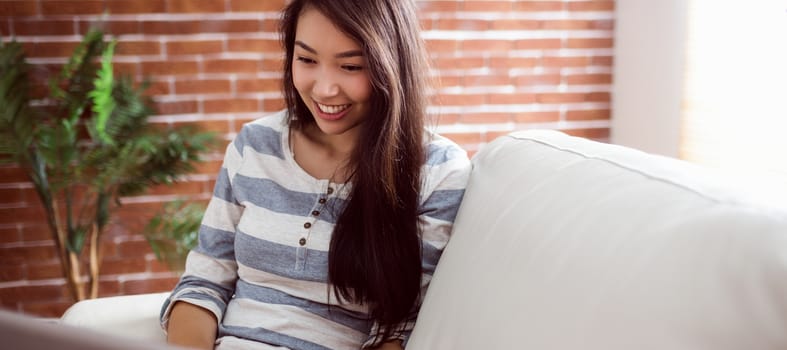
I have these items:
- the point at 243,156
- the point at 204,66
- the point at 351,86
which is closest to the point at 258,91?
the point at 204,66

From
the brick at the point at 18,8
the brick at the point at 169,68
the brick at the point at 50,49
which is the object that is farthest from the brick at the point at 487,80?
the brick at the point at 18,8

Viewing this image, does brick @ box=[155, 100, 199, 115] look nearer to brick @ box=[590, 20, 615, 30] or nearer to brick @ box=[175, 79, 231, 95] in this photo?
brick @ box=[175, 79, 231, 95]

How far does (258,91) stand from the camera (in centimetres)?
312

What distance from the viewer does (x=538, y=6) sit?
338 centimetres

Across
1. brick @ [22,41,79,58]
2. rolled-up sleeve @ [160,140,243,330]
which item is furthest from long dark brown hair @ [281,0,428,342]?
brick @ [22,41,79,58]

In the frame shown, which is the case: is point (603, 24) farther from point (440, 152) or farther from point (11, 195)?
point (11, 195)

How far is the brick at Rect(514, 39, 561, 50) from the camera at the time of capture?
133 inches

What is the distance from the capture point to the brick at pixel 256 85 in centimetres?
310

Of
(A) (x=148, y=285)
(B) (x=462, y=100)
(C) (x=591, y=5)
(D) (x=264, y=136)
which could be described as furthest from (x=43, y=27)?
(C) (x=591, y=5)

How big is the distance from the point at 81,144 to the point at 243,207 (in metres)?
1.71

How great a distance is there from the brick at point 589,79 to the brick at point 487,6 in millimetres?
428

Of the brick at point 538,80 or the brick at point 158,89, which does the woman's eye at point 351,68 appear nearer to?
the brick at point 158,89

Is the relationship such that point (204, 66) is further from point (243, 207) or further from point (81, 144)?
point (243, 207)

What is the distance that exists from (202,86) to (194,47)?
151 mm
